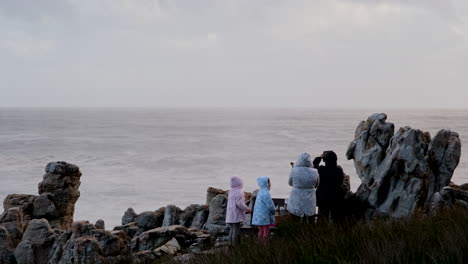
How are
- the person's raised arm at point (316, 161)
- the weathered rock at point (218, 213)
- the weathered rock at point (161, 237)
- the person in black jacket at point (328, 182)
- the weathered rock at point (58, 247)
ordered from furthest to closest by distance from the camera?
the weathered rock at point (218, 213) < the weathered rock at point (58, 247) < the weathered rock at point (161, 237) < the person's raised arm at point (316, 161) < the person in black jacket at point (328, 182)

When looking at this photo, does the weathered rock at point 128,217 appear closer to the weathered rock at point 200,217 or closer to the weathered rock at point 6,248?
the weathered rock at point 200,217

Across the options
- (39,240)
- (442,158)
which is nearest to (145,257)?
(39,240)

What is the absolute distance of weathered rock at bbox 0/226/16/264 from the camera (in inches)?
744

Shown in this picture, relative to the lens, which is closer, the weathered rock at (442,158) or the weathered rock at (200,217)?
the weathered rock at (442,158)

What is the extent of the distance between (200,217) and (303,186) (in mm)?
9950

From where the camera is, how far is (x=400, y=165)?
17.0 metres

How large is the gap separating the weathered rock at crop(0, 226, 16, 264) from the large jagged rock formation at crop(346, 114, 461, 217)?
12155 millimetres

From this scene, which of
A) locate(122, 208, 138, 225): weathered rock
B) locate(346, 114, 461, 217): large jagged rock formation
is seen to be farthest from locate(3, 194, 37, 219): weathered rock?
locate(346, 114, 461, 217): large jagged rock formation

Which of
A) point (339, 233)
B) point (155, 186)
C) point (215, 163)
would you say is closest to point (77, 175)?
point (339, 233)

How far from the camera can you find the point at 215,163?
270 ft

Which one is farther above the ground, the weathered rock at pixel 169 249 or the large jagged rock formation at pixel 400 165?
the large jagged rock formation at pixel 400 165

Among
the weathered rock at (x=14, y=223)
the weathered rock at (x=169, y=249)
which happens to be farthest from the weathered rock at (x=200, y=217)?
the weathered rock at (x=14, y=223)

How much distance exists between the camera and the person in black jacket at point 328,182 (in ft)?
44.8

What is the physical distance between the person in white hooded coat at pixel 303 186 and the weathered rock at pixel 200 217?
9477 mm
